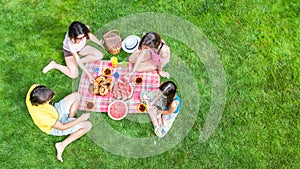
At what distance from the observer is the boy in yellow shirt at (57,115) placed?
5.33m

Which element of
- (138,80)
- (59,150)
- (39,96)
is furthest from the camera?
(138,80)

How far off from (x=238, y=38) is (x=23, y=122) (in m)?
4.10

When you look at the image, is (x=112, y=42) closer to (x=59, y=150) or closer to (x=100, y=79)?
(x=100, y=79)

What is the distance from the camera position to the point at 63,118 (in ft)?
19.4

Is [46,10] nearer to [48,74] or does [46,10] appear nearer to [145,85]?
[48,74]

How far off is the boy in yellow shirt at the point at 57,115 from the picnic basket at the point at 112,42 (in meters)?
1.03

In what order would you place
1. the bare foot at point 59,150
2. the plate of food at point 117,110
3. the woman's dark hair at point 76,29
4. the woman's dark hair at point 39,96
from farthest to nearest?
the plate of food at point 117,110 < the bare foot at point 59,150 < the woman's dark hair at point 76,29 < the woman's dark hair at point 39,96

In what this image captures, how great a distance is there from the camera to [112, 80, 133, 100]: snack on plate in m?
6.31

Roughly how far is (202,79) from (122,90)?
145 centimetres

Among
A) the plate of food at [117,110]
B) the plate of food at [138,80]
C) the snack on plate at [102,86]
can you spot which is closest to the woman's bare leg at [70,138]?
the plate of food at [117,110]

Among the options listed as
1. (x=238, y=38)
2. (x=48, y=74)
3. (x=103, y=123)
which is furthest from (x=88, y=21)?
(x=238, y=38)

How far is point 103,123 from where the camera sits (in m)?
6.27

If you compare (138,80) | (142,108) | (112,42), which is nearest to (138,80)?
(138,80)

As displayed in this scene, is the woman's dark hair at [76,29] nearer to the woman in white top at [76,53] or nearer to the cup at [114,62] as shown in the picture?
the woman in white top at [76,53]
